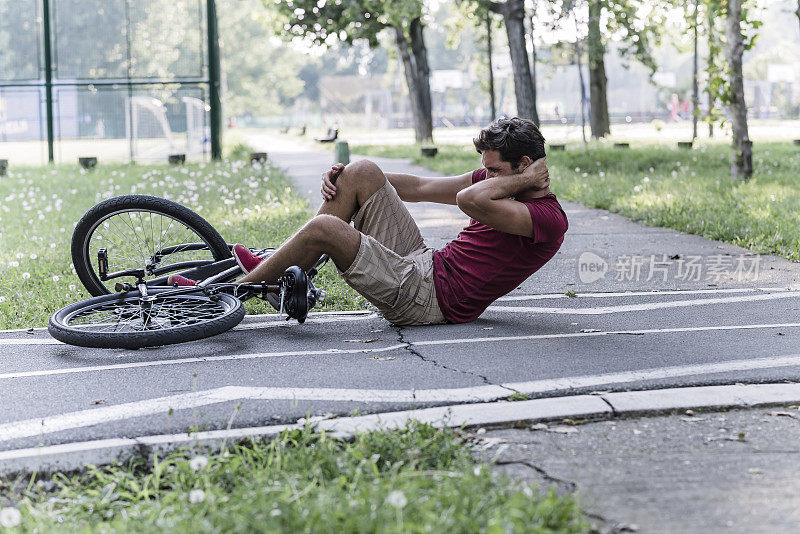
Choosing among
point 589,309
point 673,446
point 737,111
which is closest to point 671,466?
point 673,446

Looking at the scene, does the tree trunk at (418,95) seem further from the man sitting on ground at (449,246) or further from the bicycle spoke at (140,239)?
the man sitting on ground at (449,246)

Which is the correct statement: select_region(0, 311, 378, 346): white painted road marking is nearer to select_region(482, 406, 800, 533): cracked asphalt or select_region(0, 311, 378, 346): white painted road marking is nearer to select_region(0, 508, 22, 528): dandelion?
select_region(482, 406, 800, 533): cracked asphalt

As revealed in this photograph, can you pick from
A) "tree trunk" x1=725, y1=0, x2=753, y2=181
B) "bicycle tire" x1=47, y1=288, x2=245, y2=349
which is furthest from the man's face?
"tree trunk" x1=725, y1=0, x2=753, y2=181

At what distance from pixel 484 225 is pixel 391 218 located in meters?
0.55

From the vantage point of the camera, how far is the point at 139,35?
2112 centimetres

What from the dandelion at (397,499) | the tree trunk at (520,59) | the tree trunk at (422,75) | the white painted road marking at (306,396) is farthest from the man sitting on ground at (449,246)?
the tree trunk at (422,75)

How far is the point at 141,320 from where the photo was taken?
532 centimetres

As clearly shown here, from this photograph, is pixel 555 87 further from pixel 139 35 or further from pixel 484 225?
pixel 484 225

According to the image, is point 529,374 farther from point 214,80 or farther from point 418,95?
point 418,95

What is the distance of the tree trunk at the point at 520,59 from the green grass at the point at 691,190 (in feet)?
4.34

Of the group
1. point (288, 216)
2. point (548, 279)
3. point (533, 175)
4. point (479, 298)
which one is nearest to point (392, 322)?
point (479, 298)

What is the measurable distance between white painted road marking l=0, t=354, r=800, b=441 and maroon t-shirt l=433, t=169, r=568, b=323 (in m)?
1.04

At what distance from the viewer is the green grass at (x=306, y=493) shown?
2734 millimetres

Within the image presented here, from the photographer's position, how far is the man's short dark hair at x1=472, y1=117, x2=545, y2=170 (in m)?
5.13
